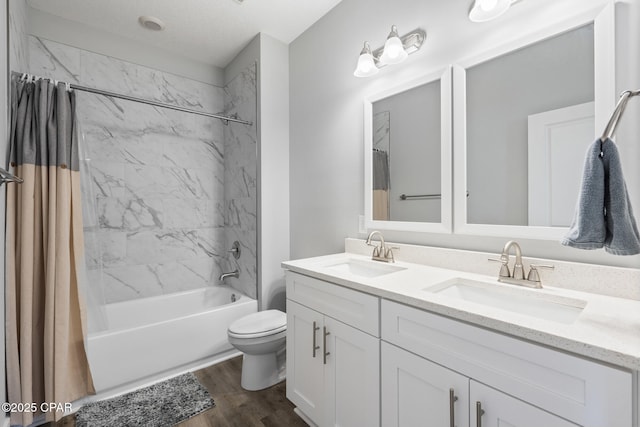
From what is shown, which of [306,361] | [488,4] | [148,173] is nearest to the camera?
[488,4]

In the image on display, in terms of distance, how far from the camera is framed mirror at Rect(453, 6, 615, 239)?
1040mm

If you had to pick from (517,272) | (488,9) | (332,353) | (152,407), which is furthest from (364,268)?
(152,407)

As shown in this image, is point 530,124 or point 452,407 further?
point 530,124

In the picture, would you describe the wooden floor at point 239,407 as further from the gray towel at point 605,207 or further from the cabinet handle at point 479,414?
the gray towel at point 605,207

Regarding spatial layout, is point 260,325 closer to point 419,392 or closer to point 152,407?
point 152,407

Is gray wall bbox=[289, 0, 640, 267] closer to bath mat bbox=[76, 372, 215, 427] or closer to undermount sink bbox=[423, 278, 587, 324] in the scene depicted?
undermount sink bbox=[423, 278, 587, 324]

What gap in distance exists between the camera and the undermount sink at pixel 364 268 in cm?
152

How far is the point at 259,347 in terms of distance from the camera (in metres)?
1.83

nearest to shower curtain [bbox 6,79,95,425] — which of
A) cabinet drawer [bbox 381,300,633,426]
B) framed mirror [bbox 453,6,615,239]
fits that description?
cabinet drawer [bbox 381,300,633,426]

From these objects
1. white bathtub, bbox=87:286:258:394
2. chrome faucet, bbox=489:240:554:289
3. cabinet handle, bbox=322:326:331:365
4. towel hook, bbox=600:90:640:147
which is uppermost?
towel hook, bbox=600:90:640:147

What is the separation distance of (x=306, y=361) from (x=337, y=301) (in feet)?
1.42

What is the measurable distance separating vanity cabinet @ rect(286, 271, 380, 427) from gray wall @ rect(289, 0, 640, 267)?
59 cm

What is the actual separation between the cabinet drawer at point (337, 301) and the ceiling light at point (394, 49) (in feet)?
4.17

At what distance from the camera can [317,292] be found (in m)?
1.41
